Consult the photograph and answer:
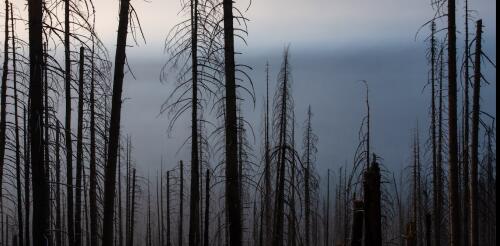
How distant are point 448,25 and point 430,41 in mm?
11518

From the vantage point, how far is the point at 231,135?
9977 millimetres

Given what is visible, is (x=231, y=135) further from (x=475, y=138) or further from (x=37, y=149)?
(x=475, y=138)

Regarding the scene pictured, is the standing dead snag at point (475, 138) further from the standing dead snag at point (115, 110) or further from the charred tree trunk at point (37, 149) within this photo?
the charred tree trunk at point (37, 149)

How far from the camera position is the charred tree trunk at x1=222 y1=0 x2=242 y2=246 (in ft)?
32.5

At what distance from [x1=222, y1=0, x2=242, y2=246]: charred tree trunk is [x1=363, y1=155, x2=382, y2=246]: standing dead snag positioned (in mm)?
2272

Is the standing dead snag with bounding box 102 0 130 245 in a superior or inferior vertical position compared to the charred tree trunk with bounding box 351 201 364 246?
superior

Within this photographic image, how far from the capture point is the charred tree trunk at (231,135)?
9.91 metres

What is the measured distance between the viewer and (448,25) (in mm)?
14773

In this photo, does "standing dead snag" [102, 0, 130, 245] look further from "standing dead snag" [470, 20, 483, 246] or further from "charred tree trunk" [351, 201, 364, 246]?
"standing dead snag" [470, 20, 483, 246]

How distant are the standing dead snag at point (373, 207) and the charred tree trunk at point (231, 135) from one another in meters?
2.27

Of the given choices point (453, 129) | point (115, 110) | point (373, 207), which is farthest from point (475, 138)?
point (115, 110)

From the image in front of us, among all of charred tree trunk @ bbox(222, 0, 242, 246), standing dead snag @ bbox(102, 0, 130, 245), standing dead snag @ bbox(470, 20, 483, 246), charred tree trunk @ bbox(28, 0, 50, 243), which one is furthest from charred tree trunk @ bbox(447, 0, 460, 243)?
charred tree trunk @ bbox(28, 0, 50, 243)

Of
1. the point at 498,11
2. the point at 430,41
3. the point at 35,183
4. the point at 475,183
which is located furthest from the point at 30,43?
the point at 430,41

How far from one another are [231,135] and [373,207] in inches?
108
